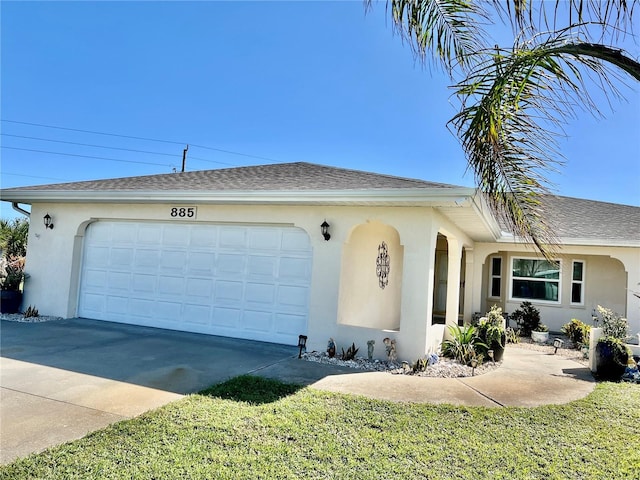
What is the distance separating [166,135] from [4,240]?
593 inches

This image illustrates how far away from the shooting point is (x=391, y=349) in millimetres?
7105

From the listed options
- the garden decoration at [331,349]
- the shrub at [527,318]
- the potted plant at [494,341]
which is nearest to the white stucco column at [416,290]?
the garden decoration at [331,349]

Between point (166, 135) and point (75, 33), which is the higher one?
point (166, 135)

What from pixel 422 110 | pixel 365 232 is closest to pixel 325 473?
pixel 422 110

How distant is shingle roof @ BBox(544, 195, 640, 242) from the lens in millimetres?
11469

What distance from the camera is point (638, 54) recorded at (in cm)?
287

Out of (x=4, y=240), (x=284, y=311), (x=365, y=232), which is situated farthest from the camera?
(x=4, y=240)

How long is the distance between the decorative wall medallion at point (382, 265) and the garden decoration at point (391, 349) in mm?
2698

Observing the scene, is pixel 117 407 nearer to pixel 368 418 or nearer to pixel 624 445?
pixel 368 418

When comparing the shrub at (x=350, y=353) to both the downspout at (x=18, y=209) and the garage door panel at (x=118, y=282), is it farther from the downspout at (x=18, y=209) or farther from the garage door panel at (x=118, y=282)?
the downspout at (x=18, y=209)

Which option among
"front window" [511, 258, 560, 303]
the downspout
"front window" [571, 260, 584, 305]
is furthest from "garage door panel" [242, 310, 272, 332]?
"front window" [571, 260, 584, 305]

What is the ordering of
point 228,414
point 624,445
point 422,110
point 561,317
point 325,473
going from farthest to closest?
point 561,317 < point 422,110 < point 228,414 < point 624,445 < point 325,473

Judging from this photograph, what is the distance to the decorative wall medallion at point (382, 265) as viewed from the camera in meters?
9.73

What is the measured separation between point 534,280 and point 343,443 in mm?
11686
